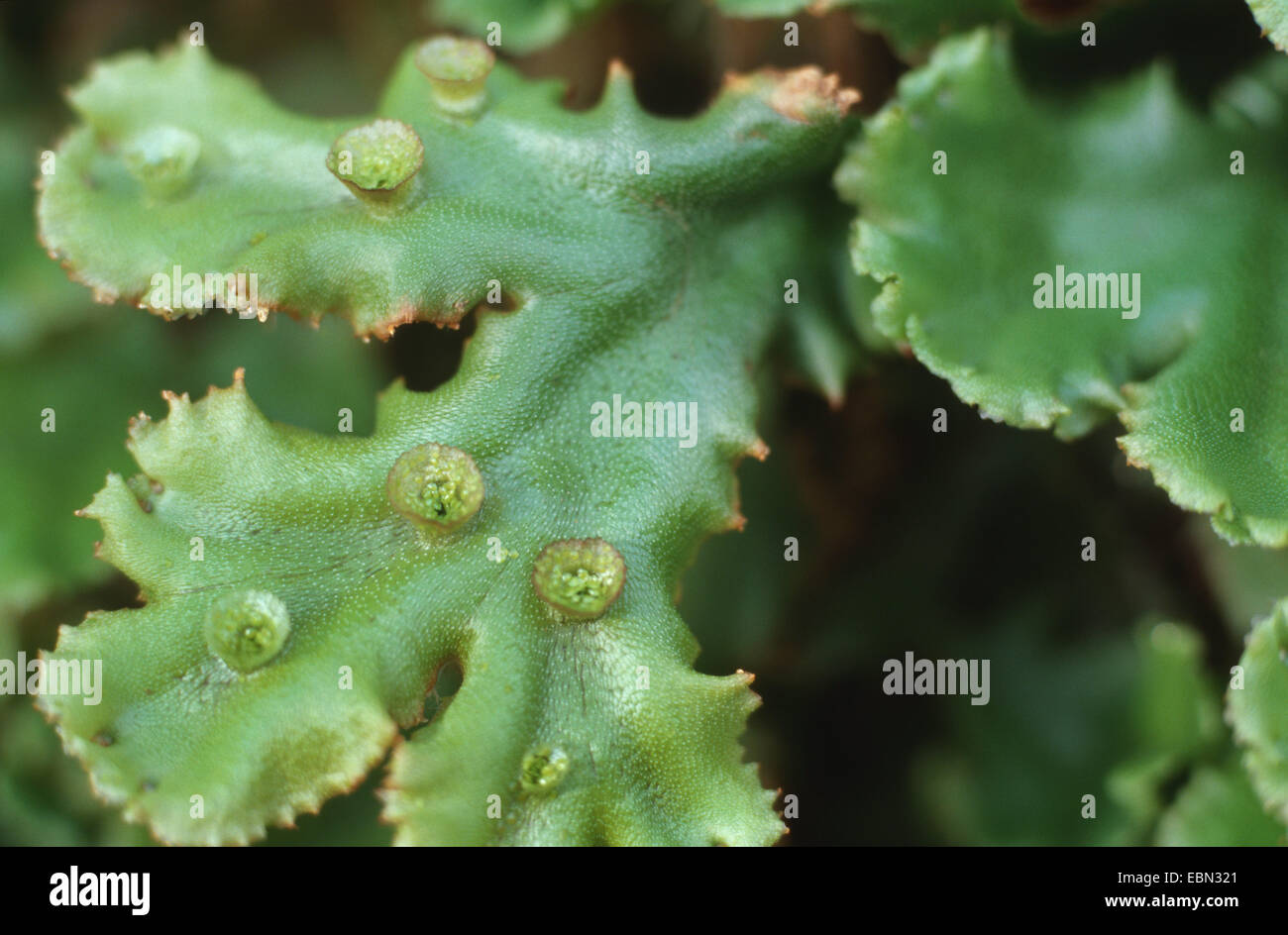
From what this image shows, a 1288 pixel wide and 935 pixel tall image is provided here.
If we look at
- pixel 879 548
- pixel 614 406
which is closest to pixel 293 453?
pixel 614 406

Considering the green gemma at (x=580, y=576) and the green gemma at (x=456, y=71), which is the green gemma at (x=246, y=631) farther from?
the green gemma at (x=456, y=71)

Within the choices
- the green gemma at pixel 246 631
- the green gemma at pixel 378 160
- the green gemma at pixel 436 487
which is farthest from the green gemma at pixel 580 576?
the green gemma at pixel 378 160

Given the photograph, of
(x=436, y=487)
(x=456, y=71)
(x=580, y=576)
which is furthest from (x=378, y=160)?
(x=580, y=576)

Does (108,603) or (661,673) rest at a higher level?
(108,603)

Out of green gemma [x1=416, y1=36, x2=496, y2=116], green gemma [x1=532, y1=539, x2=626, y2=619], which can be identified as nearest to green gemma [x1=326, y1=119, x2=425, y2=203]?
green gemma [x1=416, y1=36, x2=496, y2=116]

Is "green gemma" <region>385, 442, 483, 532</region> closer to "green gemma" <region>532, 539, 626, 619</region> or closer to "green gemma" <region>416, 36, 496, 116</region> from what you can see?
"green gemma" <region>532, 539, 626, 619</region>
